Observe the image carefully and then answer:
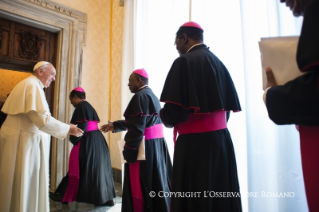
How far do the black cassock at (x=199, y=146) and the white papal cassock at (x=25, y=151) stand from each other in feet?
5.13

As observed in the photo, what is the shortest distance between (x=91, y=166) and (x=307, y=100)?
3.03 metres

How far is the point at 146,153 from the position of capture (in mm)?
2270

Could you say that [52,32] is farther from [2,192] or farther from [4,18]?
[2,192]

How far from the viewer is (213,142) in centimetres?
135

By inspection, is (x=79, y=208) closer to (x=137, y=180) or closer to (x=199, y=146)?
(x=137, y=180)

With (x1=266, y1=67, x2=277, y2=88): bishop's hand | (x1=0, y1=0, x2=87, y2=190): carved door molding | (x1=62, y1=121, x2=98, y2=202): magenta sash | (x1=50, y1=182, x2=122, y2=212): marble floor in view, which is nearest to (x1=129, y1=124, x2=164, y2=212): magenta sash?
(x1=50, y1=182, x2=122, y2=212): marble floor

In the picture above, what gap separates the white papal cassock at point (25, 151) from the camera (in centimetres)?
208

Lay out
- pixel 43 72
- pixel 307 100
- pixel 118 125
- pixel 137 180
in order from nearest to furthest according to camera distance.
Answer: pixel 307 100 < pixel 137 180 < pixel 43 72 < pixel 118 125

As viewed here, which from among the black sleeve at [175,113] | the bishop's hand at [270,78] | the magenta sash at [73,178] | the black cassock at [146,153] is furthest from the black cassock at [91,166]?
the bishop's hand at [270,78]

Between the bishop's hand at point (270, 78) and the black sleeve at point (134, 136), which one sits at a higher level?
the bishop's hand at point (270, 78)

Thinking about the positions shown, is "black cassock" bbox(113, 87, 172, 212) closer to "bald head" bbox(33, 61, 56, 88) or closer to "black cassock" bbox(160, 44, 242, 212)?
"black cassock" bbox(160, 44, 242, 212)

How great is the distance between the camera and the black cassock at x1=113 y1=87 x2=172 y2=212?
2.16 metres

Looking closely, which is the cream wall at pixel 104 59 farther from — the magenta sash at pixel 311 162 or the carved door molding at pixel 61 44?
the magenta sash at pixel 311 162

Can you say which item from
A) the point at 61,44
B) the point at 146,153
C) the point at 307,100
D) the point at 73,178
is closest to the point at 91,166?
the point at 73,178
